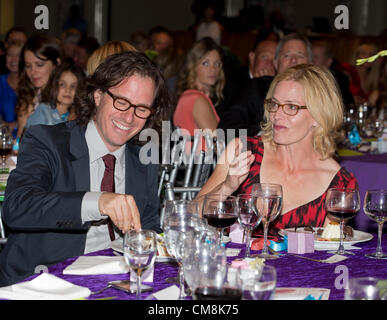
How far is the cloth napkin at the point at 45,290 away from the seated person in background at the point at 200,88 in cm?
413

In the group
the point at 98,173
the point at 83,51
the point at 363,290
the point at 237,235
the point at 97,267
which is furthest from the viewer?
the point at 83,51

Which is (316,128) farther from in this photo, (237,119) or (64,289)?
(237,119)

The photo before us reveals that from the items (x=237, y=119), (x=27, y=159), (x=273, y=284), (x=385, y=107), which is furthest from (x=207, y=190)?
(x=385, y=107)

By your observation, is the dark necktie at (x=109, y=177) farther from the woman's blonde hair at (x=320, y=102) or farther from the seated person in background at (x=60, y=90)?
the seated person in background at (x=60, y=90)

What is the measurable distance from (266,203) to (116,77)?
0.85 meters

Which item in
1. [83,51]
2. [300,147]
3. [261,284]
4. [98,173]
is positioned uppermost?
[83,51]

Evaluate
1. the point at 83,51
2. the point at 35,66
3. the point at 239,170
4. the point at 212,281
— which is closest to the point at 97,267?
the point at 212,281

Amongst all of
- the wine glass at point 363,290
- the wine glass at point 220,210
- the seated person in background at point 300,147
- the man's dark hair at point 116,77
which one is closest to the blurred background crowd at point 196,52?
the man's dark hair at point 116,77

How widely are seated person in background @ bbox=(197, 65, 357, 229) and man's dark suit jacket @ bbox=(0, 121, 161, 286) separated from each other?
0.56m

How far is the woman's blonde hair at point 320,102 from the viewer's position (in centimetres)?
270

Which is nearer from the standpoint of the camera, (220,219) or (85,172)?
(220,219)

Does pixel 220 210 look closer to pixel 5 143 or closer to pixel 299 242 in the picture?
pixel 299 242

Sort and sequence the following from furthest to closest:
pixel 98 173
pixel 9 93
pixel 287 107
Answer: pixel 9 93 < pixel 287 107 < pixel 98 173

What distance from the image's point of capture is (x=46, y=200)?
1959 millimetres
